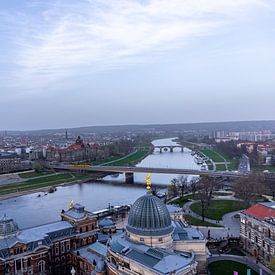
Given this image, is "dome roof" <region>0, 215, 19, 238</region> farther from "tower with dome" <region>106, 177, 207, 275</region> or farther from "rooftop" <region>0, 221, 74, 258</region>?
"tower with dome" <region>106, 177, 207, 275</region>

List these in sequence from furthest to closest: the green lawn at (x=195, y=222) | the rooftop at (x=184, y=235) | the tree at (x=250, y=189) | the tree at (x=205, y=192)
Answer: the tree at (x=205, y=192)
the tree at (x=250, y=189)
the green lawn at (x=195, y=222)
the rooftop at (x=184, y=235)

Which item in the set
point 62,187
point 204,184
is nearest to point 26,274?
point 204,184

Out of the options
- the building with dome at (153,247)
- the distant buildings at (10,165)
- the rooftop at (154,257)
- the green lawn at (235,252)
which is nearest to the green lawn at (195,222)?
the green lawn at (235,252)

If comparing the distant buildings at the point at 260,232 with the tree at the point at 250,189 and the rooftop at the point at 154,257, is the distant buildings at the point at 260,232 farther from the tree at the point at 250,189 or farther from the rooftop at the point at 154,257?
the tree at the point at 250,189

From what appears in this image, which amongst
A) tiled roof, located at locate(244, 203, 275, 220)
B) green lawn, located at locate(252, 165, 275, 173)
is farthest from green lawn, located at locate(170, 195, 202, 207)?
green lawn, located at locate(252, 165, 275, 173)

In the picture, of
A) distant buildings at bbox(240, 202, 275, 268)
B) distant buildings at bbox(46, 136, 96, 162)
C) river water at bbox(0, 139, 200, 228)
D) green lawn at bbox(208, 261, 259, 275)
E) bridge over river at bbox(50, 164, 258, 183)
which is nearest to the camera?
green lawn at bbox(208, 261, 259, 275)
